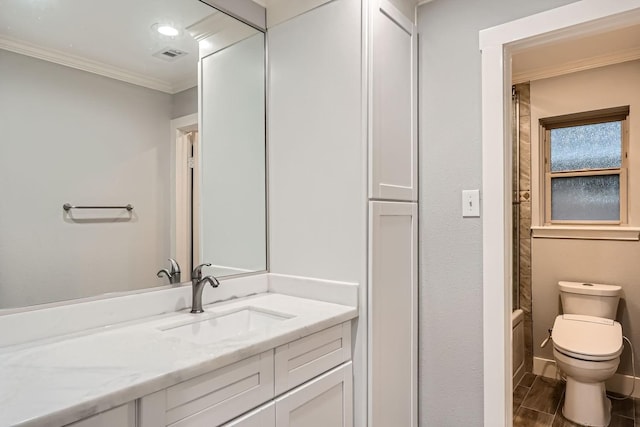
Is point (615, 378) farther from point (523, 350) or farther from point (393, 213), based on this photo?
point (393, 213)

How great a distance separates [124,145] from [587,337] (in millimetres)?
2866

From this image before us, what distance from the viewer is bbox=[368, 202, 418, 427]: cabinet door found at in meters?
1.54

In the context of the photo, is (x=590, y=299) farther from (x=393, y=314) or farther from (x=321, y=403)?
(x=321, y=403)

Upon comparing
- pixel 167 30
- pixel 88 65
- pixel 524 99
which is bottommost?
pixel 88 65

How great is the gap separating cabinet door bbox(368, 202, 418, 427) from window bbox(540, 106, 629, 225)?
1993mm

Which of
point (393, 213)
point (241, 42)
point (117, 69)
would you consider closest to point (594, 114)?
point (393, 213)

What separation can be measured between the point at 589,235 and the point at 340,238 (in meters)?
2.27

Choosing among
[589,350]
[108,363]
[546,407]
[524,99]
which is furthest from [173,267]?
[524,99]

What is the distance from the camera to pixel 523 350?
3.07 meters

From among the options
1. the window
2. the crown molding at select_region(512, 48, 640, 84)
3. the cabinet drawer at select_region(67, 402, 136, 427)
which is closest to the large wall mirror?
the cabinet drawer at select_region(67, 402, 136, 427)

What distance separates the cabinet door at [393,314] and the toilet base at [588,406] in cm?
128

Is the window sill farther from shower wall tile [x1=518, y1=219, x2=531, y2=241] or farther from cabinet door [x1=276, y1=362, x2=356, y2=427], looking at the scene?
cabinet door [x1=276, y1=362, x2=356, y2=427]

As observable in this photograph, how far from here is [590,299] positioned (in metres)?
2.69

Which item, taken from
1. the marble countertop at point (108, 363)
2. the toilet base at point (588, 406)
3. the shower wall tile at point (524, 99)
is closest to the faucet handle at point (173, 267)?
the marble countertop at point (108, 363)
